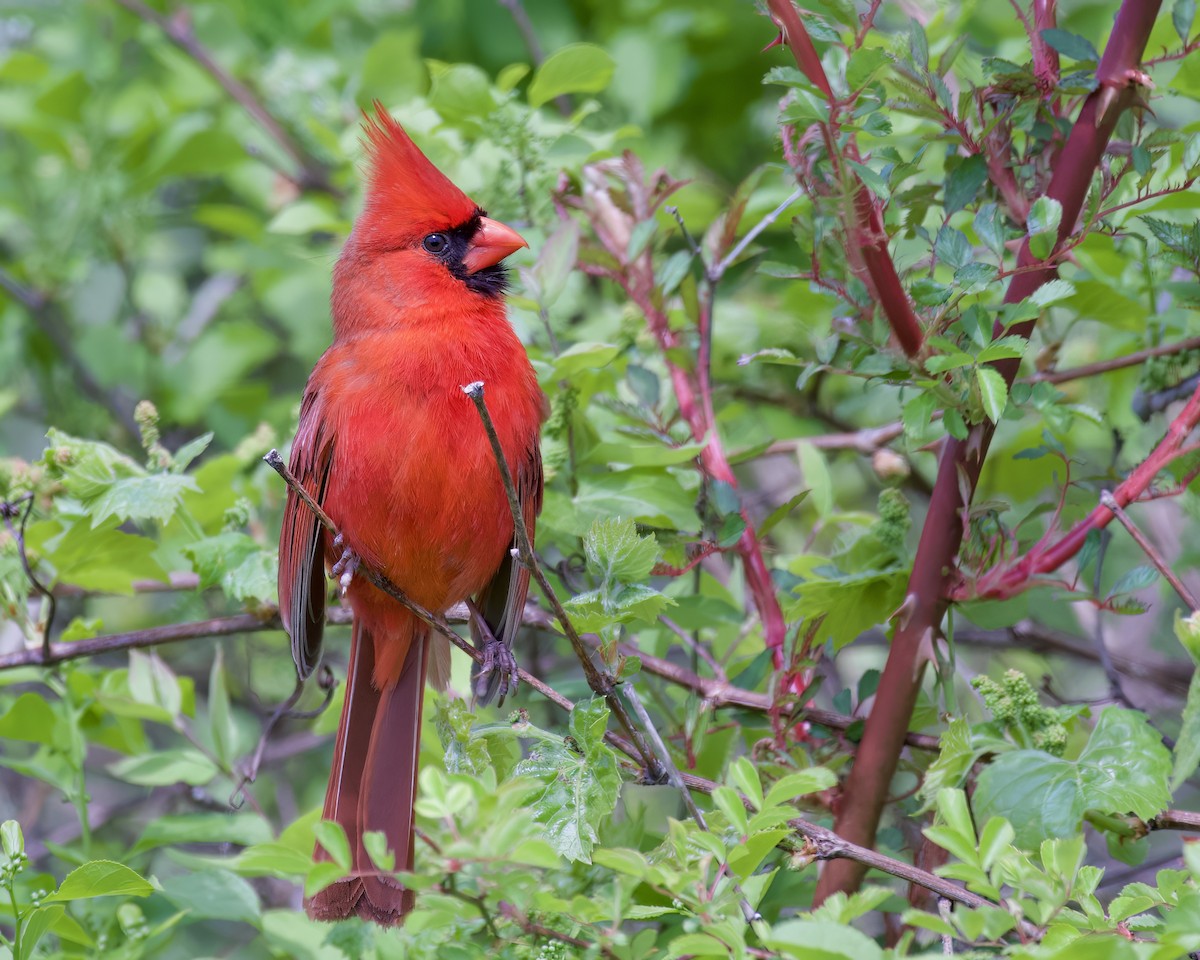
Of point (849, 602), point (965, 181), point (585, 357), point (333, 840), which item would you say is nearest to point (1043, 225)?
point (965, 181)

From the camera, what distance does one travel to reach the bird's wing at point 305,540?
238cm

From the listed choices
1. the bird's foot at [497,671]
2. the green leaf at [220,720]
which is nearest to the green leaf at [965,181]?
the bird's foot at [497,671]

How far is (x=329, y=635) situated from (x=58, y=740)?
1.41 meters

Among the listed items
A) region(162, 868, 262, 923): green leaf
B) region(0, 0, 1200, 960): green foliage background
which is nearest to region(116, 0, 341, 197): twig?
region(0, 0, 1200, 960): green foliage background

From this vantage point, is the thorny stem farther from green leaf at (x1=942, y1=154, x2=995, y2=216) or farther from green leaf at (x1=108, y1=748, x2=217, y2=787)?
green leaf at (x1=108, y1=748, x2=217, y2=787)

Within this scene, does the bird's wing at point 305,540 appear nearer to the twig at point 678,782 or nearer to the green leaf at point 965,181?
the twig at point 678,782

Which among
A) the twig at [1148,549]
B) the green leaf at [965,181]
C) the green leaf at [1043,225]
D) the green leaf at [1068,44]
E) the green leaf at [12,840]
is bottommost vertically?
the green leaf at [12,840]

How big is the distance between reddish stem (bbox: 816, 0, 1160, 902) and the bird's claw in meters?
0.60

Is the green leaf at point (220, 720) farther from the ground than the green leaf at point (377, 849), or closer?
closer

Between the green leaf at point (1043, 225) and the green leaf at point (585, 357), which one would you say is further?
the green leaf at point (585, 357)

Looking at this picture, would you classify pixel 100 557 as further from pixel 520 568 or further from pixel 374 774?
pixel 520 568

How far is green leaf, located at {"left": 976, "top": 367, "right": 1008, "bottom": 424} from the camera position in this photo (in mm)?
1621

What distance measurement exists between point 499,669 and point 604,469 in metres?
0.41

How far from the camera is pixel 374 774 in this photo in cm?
224
